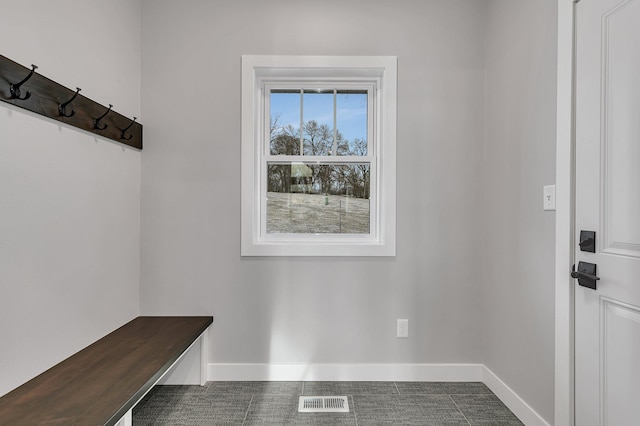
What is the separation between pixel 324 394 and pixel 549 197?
5.66ft

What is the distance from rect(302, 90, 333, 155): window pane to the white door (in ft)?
4.91

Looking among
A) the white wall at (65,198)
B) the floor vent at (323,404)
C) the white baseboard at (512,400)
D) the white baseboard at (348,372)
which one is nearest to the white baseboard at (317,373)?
the white baseboard at (348,372)

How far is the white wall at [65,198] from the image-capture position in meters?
1.43

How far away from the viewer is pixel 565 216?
163 centimetres

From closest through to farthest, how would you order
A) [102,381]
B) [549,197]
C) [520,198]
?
[102,381] → [549,197] → [520,198]

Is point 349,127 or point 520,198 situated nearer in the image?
point 520,198

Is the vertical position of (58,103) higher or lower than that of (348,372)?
higher

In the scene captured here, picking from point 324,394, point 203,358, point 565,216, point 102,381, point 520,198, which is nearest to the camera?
point 102,381

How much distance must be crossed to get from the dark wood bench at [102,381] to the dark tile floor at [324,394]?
424 millimetres

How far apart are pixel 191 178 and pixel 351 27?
4.94 ft

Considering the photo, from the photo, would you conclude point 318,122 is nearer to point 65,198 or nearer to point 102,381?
point 65,198

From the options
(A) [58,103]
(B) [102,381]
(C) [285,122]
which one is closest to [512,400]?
(B) [102,381]

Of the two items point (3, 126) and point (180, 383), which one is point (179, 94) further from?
point (180, 383)

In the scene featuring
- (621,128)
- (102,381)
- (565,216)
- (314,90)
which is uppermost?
(314,90)
